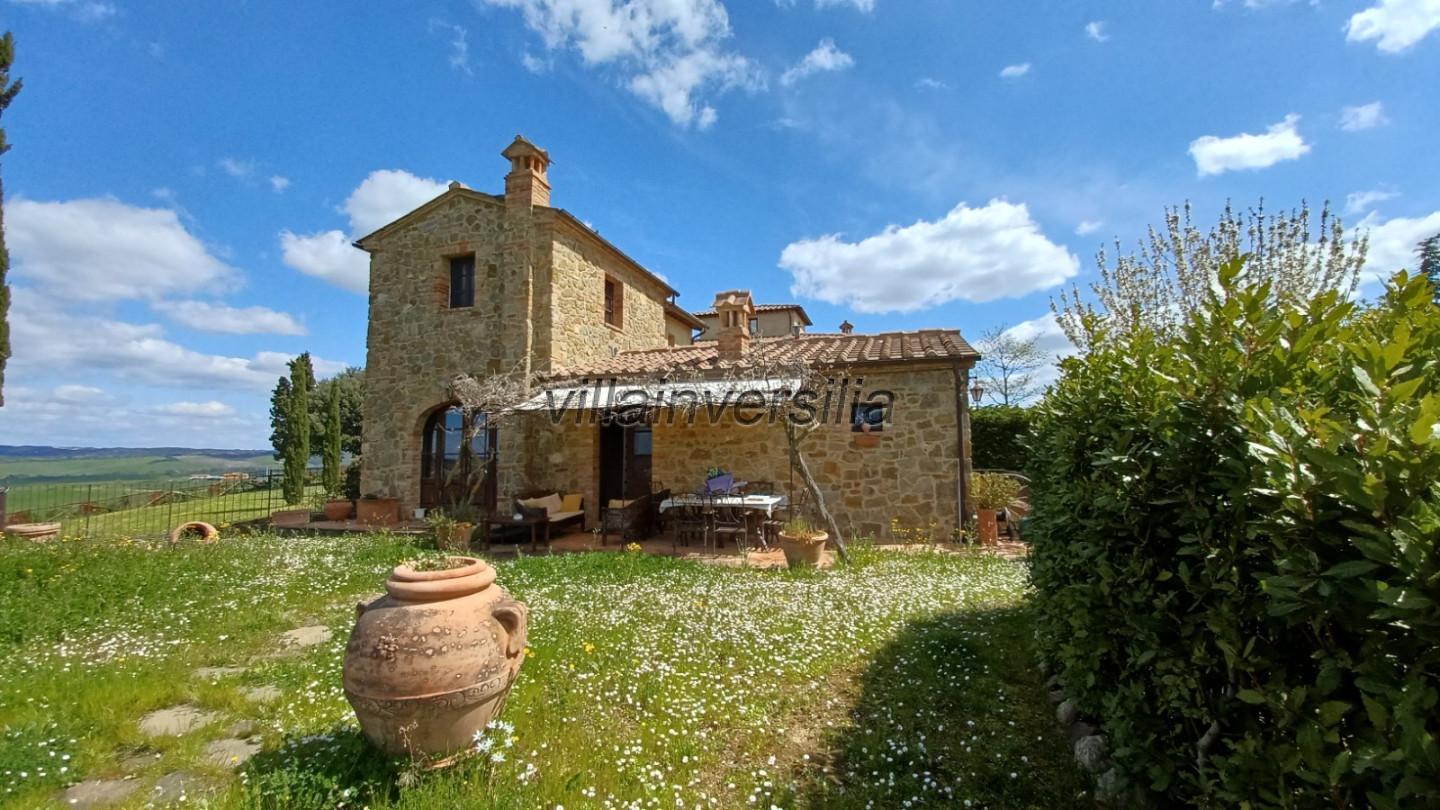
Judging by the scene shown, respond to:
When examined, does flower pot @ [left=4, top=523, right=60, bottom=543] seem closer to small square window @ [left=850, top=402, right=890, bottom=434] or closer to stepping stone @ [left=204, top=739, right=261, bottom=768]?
stepping stone @ [left=204, top=739, right=261, bottom=768]

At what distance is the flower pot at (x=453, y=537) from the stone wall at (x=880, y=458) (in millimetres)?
4970

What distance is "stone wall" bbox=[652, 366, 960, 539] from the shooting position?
40.0 ft

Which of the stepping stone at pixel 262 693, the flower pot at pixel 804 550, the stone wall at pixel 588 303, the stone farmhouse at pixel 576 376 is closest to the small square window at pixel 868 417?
the stone farmhouse at pixel 576 376

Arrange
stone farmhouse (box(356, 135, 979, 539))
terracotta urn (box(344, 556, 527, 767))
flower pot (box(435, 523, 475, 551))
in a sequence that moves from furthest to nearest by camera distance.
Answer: stone farmhouse (box(356, 135, 979, 539)) → flower pot (box(435, 523, 475, 551)) → terracotta urn (box(344, 556, 527, 767))

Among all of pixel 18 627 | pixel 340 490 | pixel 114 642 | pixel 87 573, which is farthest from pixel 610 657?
pixel 340 490

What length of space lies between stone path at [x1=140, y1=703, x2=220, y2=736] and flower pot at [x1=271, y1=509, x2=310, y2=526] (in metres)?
12.3

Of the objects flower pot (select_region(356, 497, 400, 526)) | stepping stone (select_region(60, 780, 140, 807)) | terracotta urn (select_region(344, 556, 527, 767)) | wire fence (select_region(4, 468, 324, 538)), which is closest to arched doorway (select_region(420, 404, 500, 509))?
flower pot (select_region(356, 497, 400, 526))

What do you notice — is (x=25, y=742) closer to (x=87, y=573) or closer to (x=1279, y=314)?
(x=87, y=573)

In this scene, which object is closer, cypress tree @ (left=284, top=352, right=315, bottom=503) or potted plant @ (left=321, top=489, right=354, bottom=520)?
potted plant @ (left=321, top=489, right=354, bottom=520)

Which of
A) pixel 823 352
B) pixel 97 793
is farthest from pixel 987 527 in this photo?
pixel 97 793

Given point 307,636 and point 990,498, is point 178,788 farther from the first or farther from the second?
point 990,498

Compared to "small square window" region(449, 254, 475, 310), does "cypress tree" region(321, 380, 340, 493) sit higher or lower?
lower

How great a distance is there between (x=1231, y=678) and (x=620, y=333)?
16.4 meters

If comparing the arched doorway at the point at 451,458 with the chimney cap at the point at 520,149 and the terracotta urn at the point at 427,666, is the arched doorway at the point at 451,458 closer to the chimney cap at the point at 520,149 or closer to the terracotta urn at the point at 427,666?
the chimney cap at the point at 520,149
